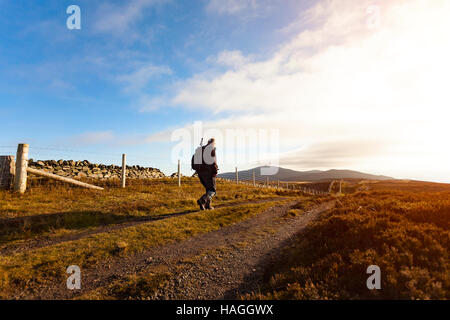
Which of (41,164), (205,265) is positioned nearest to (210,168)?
(205,265)

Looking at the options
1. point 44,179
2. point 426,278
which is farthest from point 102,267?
point 44,179

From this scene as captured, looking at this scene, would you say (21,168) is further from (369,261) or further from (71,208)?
(369,261)

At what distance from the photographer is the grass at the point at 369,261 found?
153 inches

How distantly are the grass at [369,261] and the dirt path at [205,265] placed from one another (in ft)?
2.06

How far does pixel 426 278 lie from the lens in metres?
3.92

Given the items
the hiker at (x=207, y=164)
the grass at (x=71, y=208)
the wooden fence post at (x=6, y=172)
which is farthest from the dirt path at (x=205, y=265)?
the wooden fence post at (x=6, y=172)

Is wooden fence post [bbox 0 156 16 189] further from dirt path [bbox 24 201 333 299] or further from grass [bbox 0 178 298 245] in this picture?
dirt path [bbox 24 201 333 299]

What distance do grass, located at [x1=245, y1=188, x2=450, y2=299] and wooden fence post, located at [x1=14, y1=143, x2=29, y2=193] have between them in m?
14.2

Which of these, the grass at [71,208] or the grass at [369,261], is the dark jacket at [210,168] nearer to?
the grass at [71,208]
